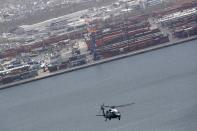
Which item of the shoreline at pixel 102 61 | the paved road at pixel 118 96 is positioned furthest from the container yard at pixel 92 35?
the paved road at pixel 118 96

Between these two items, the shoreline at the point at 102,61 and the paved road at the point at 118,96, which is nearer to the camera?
the paved road at the point at 118,96

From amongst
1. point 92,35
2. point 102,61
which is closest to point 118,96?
point 102,61

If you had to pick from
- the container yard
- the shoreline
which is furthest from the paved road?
the container yard

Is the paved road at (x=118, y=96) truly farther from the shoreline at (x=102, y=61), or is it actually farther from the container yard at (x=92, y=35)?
the container yard at (x=92, y=35)

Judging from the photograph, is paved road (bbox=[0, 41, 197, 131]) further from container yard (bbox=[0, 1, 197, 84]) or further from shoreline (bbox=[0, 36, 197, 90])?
container yard (bbox=[0, 1, 197, 84])

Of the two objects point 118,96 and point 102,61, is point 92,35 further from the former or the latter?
point 118,96

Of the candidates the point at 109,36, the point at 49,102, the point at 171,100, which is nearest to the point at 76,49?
the point at 109,36

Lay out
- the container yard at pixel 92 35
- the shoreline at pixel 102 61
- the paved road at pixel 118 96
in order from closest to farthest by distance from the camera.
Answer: the paved road at pixel 118 96, the shoreline at pixel 102 61, the container yard at pixel 92 35

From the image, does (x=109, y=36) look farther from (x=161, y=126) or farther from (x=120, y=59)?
(x=161, y=126)
